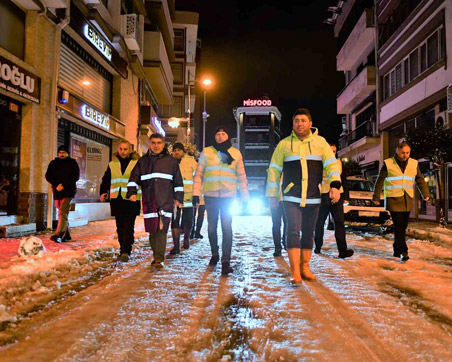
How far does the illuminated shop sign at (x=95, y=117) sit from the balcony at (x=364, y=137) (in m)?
17.3

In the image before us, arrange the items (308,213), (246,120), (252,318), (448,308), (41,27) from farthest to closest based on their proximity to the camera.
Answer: (246,120) → (41,27) → (308,213) → (448,308) → (252,318)

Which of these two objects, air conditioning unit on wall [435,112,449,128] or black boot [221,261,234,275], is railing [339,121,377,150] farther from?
black boot [221,261,234,275]

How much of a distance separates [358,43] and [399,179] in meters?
24.3

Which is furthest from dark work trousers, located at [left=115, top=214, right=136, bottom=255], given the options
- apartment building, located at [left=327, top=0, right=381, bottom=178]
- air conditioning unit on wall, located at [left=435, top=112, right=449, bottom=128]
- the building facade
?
apartment building, located at [left=327, top=0, right=381, bottom=178]

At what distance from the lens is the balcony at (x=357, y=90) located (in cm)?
2519

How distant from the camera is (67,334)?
2.84m

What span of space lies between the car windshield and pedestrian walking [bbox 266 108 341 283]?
7.35m

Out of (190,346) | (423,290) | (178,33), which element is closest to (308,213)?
(423,290)

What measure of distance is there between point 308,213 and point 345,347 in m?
2.21

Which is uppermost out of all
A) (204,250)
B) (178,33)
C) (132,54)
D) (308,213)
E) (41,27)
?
(178,33)

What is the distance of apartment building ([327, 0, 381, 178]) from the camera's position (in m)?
25.8

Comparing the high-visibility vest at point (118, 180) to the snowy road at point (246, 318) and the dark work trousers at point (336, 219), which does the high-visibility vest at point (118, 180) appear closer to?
the snowy road at point (246, 318)

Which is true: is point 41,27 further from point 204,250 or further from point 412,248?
point 412,248

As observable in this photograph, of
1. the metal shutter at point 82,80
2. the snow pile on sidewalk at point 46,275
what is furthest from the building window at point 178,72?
the snow pile on sidewalk at point 46,275
